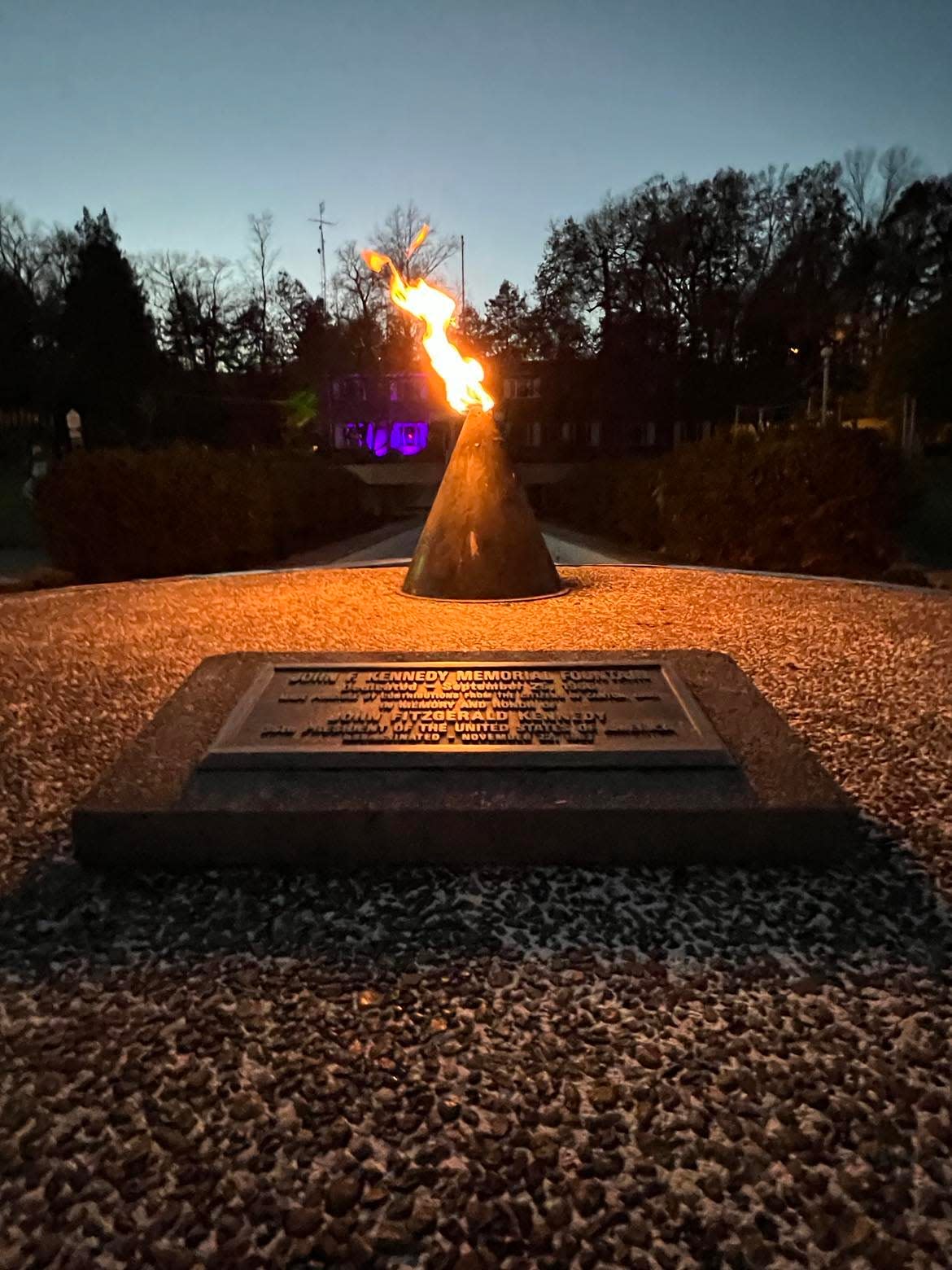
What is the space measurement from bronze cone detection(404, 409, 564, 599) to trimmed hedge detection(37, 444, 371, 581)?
591 cm

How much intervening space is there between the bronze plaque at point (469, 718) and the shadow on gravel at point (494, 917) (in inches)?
14.8

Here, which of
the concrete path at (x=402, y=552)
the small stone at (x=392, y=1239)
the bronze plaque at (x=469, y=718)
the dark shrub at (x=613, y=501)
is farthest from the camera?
the dark shrub at (x=613, y=501)

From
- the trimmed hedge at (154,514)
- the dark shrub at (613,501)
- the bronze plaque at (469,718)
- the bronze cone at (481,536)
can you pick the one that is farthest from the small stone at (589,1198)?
the dark shrub at (613,501)

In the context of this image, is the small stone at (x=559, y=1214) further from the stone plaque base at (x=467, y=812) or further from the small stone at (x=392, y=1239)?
the stone plaque base at (x=467, y=812)

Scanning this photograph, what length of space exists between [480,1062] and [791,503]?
9.64 m

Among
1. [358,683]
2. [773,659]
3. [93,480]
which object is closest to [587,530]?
[93,480]

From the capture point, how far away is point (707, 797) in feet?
9.86

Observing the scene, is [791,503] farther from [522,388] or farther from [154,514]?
[522,388]

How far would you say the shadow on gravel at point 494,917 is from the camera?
258 centimetres

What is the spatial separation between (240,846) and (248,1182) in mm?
1304

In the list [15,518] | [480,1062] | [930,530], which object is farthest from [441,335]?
[15,518]

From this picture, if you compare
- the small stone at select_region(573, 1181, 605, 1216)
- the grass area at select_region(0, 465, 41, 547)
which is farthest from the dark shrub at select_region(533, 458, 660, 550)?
the small stone at select_region(573, 1181, 605, 1216)

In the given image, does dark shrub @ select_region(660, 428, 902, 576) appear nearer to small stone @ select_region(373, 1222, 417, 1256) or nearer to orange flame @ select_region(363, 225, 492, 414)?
orange flame @ select_region(363, 225, 492, 414)

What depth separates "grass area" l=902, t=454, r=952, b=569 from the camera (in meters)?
13.0
